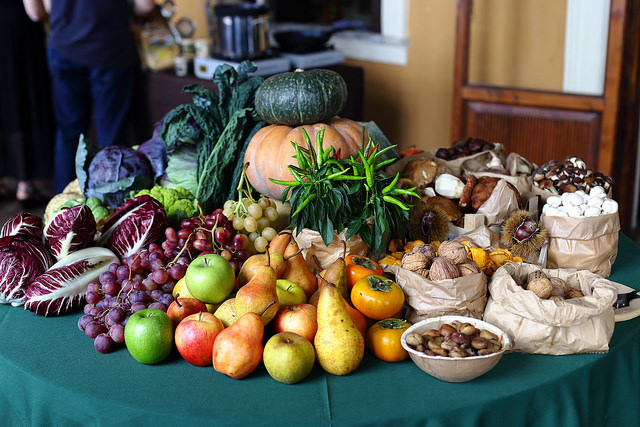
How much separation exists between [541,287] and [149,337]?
0.90 m

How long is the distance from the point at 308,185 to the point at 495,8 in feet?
9.22

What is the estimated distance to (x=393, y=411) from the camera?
1270 millimetres

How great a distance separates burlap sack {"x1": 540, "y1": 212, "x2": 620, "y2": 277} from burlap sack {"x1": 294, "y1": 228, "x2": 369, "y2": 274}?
54cm

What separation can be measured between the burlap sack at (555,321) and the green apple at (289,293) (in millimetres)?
465

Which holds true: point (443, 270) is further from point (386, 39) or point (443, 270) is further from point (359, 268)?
point (386, 39)

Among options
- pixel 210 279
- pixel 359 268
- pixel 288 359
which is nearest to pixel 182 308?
pixel 210 279

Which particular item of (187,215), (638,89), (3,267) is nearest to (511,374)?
(187,215)

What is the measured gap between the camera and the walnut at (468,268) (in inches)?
60.2

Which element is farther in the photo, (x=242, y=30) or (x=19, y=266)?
(x=242, y=30)

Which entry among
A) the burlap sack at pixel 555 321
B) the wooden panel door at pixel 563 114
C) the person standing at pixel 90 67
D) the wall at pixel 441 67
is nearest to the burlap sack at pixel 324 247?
the burlap sack at pixel 555 321

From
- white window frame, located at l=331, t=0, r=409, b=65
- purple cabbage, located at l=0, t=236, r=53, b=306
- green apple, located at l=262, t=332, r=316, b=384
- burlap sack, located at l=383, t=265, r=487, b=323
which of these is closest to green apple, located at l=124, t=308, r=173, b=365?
green apple, located at l=262, t=332, r=316, b=384

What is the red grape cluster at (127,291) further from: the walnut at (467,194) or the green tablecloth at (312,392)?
the walnut at (467,194)

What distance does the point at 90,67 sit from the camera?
4309 mm

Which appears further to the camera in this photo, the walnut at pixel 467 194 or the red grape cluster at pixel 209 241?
the walnut at pixel 467 194
